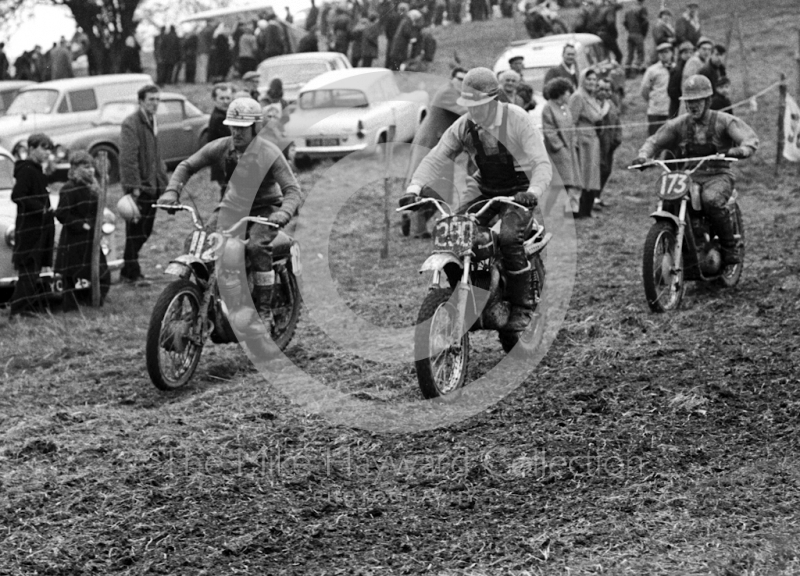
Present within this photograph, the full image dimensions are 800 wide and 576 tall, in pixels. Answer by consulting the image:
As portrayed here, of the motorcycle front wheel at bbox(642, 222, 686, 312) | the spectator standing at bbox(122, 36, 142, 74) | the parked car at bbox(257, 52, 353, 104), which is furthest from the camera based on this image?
the spectator standing at bbox(122, 36, 142, 74)

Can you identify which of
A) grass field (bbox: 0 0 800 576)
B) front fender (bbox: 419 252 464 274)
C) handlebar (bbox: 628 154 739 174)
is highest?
handlebar (bbox: 628 154 739 174)

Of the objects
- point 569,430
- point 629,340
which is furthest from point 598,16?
point 569,430

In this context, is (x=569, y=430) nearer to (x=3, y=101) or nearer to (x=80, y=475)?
(x=80, y=475)

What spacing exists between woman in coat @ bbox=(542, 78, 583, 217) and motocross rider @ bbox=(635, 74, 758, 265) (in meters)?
3.67

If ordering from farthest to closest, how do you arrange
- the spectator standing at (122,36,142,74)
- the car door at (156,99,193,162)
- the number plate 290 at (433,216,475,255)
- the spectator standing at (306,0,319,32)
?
1. the spectator standing at (306,0,319,32)
2. the spectator standing at (122,36,142,74)
3. the car door at (156,99,193,162)
4. the number plate 290 at (433,216,475,255)

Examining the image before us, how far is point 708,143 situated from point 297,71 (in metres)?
14.2

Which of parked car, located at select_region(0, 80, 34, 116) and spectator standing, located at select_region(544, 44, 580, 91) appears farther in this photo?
parked car, located at select_region(0, 80, 34, 116)

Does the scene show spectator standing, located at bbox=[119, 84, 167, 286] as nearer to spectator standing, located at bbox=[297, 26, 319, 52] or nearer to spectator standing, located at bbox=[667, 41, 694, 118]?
spectator standing, located at bbox=[667, 41, 694, 118]

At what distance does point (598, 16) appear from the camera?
83.6ft

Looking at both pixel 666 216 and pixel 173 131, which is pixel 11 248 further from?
pixel 173 131

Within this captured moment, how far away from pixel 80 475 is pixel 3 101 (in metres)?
20.8

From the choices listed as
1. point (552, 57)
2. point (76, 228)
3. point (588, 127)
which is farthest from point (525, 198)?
point (552, 57)

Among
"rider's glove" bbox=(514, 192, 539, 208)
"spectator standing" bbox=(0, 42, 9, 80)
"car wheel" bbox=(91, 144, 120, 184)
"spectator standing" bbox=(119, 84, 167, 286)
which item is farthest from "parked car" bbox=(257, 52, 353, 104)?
"rider's glove" bbox=(514, 192, 539, 208)

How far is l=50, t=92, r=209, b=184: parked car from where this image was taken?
18.7 meters
